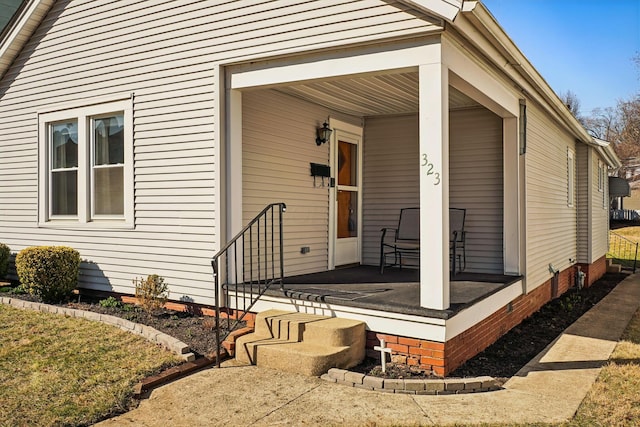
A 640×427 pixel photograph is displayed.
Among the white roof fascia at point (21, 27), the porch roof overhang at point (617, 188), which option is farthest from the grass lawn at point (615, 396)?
the porch roof overhang at point (617, 188)

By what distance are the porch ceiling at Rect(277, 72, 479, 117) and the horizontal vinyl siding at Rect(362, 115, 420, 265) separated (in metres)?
0.27

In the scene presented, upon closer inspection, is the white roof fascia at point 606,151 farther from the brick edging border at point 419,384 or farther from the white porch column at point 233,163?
the brick edging border at point 419,384

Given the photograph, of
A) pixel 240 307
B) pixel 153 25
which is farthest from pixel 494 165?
pixel 153 25

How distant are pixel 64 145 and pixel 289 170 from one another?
304cm

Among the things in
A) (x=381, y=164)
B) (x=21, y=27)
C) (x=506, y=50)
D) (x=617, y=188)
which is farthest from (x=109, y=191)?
(x=617, y=188)

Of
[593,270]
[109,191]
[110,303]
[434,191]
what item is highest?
[109,191]

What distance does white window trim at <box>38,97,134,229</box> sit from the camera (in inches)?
252

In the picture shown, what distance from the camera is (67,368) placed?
14.3 ft

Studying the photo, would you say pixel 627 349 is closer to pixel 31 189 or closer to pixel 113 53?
pixel 113 53

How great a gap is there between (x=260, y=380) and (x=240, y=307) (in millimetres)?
1332

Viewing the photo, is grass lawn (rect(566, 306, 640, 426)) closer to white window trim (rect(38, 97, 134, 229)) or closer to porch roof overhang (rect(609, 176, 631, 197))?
white window trim (rect(38, 97, 134, 229))

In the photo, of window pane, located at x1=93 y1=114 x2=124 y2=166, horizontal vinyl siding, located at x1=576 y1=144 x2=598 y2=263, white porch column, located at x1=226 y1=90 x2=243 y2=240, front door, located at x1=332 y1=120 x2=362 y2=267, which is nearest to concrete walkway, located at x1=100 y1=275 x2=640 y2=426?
white porch column, located at x1=226 y1=90 x2=243 y2=240

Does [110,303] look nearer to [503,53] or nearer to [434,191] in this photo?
[434,191]

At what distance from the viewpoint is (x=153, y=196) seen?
6.20 metres
